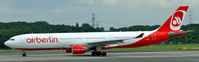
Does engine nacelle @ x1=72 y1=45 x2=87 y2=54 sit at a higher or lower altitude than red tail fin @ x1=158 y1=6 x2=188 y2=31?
lower

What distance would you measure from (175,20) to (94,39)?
9770 mm

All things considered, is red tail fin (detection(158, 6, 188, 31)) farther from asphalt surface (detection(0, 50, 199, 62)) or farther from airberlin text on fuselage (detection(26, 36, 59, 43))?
airberlin text on fuselage (detection(26, 36, 59, 43))

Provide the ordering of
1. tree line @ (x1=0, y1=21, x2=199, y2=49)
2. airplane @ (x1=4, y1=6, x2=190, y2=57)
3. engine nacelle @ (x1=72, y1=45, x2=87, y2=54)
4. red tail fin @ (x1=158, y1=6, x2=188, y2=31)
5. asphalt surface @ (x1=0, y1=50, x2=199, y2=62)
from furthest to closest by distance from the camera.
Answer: tree line @ (x1=0, y1=21, x2=199, y2=49), red tail fin @ (x1=158, y1=6, x2=188, y2=31), airplane @ (x1=4, y1=6, x2=190, y2=57), engine nacelle @ (x1=72, y1=45, x2=87, y2=54), asphalt surface @ (x1=0, y1=50, x2=199, y2=62)

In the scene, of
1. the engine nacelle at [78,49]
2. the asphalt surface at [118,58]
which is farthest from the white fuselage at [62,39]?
the asphalt surface at [118,58]

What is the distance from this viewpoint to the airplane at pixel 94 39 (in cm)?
4075

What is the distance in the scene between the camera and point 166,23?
42.4 m

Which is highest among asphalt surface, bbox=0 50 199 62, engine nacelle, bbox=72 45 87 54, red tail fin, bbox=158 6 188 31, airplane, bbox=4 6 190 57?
red tail fin, bbox=158 6 188 31

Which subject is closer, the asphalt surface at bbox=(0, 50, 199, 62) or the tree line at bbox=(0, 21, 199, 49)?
the asphalt surface at bbox=(0, 50, 199, 62)

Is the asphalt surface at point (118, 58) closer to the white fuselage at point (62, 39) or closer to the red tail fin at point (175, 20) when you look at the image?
the white fuselage at point (62, 39)

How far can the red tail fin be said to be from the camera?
138 ft

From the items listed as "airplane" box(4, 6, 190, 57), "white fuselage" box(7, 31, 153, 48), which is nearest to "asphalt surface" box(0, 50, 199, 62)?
"airplane" box(4, 6, 190, 57)

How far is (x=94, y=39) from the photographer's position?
136 ft

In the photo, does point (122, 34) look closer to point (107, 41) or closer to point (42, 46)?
point (107, 41)

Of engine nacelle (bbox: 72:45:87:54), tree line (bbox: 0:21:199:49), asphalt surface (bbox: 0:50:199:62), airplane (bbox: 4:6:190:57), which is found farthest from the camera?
tree line (bbox: 0:21:199:49)
